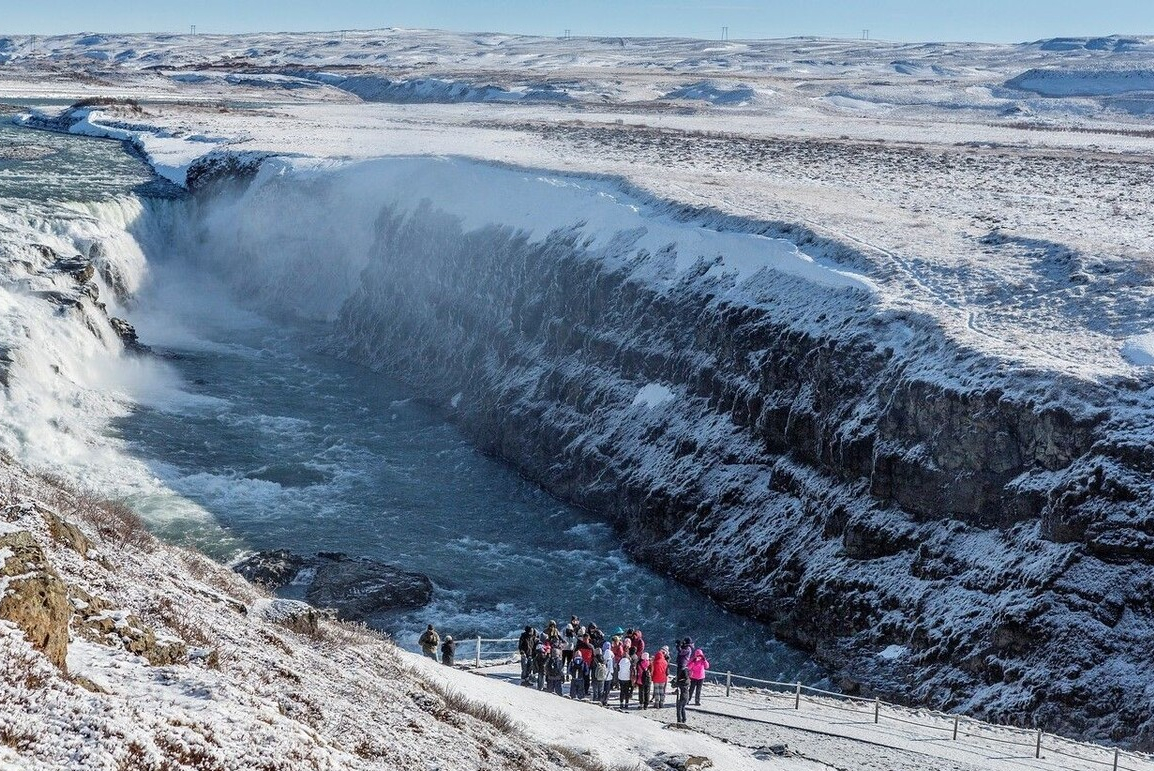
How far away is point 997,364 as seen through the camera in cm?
2698

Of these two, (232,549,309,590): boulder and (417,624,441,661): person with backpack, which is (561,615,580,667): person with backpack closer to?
(417,624,441,661): person with backpack

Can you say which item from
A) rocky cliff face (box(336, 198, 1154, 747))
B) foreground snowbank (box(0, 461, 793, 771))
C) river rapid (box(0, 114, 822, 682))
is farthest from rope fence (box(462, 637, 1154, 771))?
foreground snowbank (box(0, 461, 793, 771))

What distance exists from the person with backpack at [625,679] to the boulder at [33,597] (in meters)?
11.6

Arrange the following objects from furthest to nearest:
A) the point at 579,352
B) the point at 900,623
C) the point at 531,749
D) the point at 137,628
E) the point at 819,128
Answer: the point at 819,128
the point at 579,352
the point at 900,623
the point at 531,749
the point at 137,628

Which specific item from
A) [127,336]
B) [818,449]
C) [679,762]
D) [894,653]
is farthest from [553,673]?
[127,336]

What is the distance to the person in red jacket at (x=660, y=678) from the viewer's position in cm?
2031

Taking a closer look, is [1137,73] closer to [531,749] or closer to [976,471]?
[976,471]

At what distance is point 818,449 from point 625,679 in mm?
12035

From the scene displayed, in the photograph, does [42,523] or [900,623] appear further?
[900,623]

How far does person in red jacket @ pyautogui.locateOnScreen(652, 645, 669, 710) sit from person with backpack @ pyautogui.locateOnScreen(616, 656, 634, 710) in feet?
1.42

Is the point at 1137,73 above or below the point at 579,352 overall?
above

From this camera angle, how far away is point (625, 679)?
2038 cm

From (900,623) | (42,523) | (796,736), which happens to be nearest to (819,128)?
(900,623)

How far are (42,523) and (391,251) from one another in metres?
40.8
